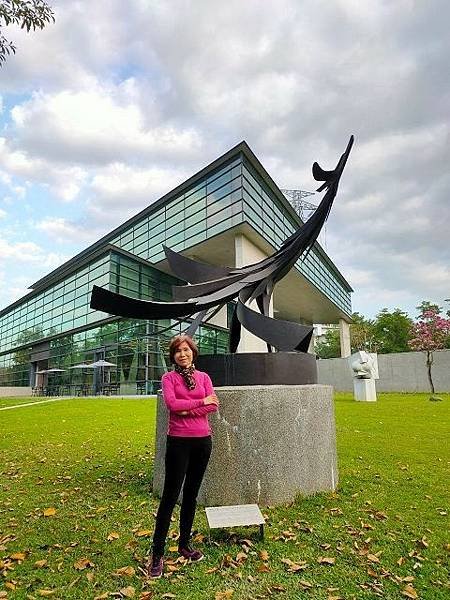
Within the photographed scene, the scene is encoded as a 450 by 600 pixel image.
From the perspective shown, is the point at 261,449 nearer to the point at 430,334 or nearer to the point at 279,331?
the point at 279,331

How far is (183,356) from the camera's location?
11.5 feet

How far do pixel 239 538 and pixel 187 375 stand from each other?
1.63 meters

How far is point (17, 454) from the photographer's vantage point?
8.17 metres

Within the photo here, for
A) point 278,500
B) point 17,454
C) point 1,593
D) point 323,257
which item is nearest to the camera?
point 1,593

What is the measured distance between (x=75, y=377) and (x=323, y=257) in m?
22.2

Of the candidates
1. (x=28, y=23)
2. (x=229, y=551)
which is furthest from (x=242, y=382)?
(x=28, y=23)

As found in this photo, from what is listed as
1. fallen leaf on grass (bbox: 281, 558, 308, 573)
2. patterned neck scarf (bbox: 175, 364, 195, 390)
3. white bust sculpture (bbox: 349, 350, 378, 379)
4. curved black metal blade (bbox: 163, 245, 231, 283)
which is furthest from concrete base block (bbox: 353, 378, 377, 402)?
patterned neck scarf (bbox: 175, 364, 195, 390)

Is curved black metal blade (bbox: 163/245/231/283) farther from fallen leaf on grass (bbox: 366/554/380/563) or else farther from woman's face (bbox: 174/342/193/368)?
fallen leaf on grass (bbox: 366/554/380/563)

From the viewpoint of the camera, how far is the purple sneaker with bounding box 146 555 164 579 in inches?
130

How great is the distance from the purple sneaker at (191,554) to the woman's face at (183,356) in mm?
1481

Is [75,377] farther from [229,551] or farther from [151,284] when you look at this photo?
[229,551]

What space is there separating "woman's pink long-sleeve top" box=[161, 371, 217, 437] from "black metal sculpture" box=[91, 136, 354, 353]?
5.27ft

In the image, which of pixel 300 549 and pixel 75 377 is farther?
pixel 75 377

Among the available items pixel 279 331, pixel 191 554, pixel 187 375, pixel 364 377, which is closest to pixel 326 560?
pixel 191 554
